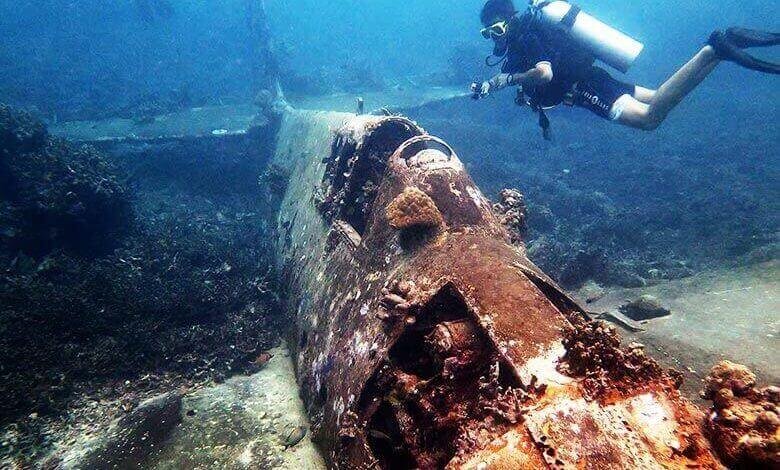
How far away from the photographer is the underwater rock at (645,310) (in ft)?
24.1

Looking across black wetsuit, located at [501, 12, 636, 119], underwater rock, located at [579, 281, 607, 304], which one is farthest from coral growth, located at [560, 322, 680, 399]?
underwater rock, located at [579, 281, 607, 304]

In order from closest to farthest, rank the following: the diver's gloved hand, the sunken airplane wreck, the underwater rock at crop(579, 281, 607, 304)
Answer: the sunken airplane wreck, the diver's gloved hand, the underwater rock at crop(579, 281, 607, 304)

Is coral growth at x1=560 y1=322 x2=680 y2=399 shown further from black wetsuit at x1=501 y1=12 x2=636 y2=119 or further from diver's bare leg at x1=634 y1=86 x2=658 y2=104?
diver's bare leg at x1=634 y1=86 x2=658 y2=104

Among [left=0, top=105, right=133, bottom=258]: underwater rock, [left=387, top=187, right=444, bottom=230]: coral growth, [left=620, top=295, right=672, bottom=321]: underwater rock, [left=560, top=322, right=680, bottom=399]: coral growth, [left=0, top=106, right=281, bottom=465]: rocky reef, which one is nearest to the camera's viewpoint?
[left=560, top=322, right=680, bottom=399]: coral growth

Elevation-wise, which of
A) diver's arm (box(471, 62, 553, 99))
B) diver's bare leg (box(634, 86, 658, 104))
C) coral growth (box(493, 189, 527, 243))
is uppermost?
diver's bare leg (box(634, 86, 658, 104))

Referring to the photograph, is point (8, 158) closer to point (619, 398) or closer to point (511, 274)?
point (511, 274)

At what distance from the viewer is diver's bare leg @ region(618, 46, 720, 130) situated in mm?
5355

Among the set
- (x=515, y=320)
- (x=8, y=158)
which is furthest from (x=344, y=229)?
(x=8, y=158)

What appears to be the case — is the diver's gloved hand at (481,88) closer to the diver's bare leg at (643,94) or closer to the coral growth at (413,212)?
the diver's bare leg at (643,94)

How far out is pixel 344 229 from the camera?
5145 millimetres

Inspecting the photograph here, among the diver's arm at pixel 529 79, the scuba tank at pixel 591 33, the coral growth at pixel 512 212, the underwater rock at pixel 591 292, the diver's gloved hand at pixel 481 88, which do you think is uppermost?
the scuba tank at pixel 591 33

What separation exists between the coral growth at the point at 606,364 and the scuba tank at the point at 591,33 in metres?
5.66

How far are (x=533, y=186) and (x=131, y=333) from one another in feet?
49.4

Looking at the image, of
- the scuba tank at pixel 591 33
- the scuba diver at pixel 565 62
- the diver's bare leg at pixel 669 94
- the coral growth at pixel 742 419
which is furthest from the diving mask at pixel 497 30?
the coral growth at pixel 742 419
